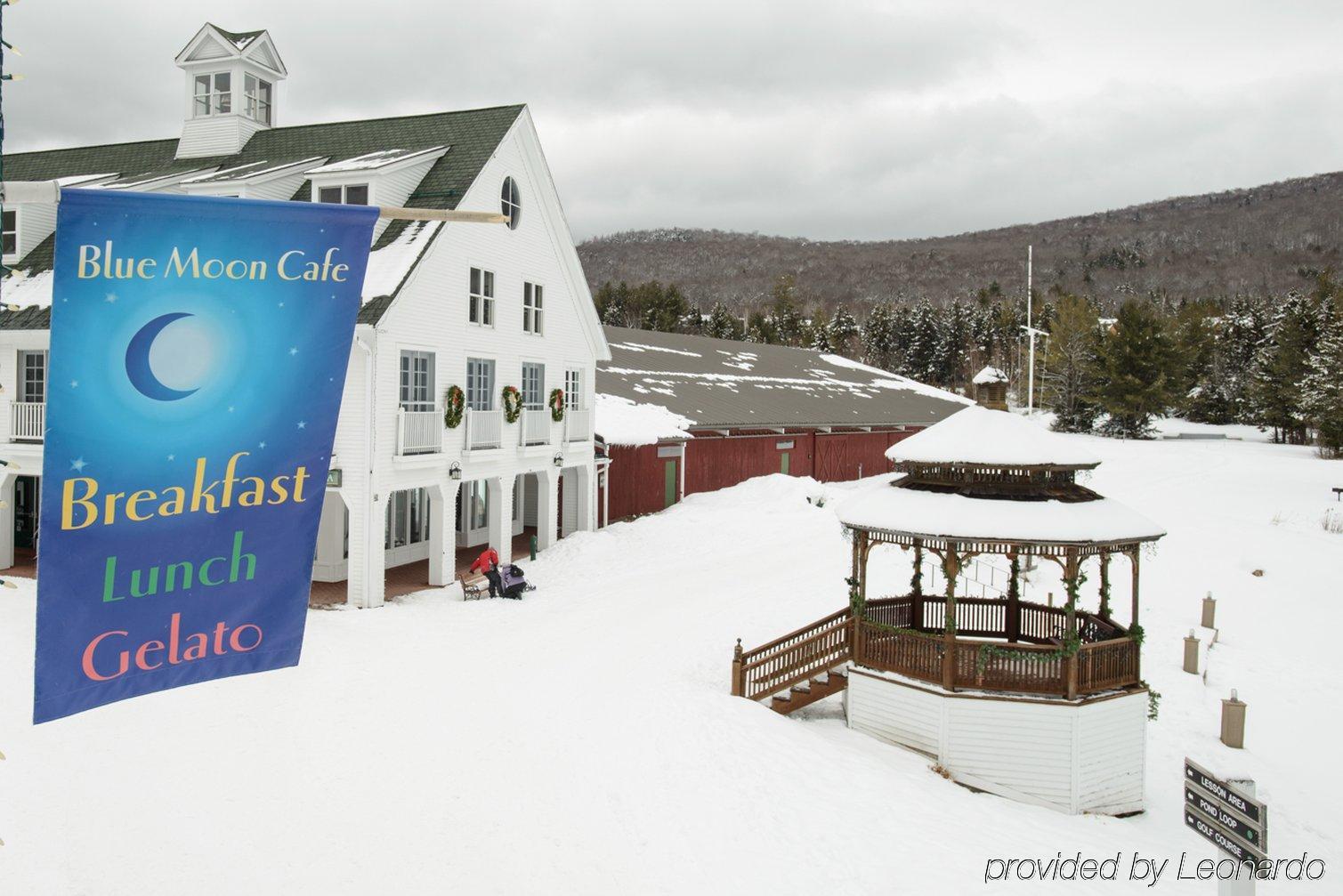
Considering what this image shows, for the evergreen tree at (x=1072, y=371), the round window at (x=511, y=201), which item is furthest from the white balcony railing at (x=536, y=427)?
the evergreen tree at (x=1072, y=371)

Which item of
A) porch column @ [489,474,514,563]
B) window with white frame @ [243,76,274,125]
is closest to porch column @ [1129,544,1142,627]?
porch column @ [489,474,514,563]

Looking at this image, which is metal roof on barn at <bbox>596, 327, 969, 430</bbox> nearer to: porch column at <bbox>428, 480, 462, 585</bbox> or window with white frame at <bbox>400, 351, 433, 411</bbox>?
porch column at <bbox>428, 480, 462, 585</bbox>

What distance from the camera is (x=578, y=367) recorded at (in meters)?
27.4

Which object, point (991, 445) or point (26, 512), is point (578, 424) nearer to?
point (991, 445)

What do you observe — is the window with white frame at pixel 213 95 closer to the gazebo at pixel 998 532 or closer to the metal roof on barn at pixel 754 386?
the metal roof on barn at pixel 754 386

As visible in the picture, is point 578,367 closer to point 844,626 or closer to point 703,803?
point 844,626

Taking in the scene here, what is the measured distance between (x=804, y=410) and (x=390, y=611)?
87.1ft

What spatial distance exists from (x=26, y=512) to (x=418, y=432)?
12280 millimetres

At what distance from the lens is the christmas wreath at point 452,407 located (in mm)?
20438

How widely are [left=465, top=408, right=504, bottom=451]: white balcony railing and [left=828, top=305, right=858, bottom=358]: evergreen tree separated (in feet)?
283

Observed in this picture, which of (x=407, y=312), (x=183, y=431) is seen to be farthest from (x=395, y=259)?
(x=183, y=431)

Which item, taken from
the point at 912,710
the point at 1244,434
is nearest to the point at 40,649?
the point at 912,710

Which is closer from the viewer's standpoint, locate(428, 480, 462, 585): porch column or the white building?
the white building

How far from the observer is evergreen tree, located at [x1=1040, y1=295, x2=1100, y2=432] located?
69062 mm
